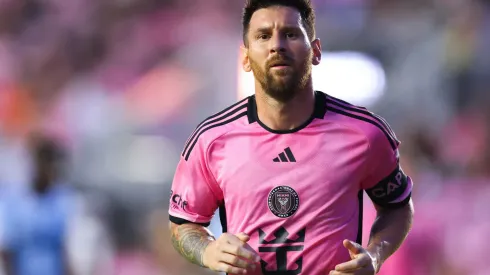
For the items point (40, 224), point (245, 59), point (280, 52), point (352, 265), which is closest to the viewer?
point (352, 265)

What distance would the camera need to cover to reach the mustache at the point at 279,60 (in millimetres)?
3756

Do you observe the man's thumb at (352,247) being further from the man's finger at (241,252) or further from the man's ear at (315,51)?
the man's ear at (315,51)

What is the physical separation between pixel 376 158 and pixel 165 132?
6.85 meters

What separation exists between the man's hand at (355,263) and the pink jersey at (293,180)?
0.20 meters

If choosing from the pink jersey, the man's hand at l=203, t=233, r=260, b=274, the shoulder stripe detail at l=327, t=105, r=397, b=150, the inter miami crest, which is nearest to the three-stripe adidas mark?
the pink jersey

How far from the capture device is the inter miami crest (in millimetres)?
3787

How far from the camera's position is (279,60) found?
3758 millimetres

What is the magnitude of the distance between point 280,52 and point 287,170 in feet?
1.53

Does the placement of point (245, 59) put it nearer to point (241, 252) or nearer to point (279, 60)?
point (279, 60)

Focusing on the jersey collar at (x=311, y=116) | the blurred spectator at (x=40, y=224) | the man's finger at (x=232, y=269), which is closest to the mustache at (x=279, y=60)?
the jersey collar at (x=311, y=116)

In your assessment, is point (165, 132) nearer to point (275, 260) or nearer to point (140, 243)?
point (140, 243)

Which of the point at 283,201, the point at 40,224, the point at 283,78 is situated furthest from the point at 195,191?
the point at 40,224

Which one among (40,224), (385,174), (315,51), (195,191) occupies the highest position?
(315,51)

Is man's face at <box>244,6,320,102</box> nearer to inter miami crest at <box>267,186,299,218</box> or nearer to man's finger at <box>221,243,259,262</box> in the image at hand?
inter miami crest at <box>267,186,299,218</box>
